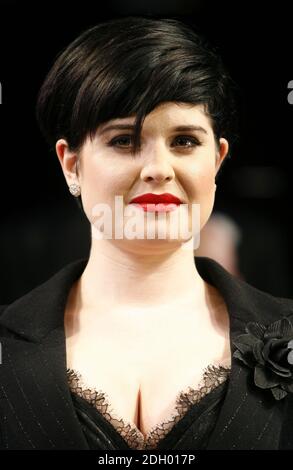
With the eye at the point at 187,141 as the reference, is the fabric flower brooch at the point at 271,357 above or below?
below

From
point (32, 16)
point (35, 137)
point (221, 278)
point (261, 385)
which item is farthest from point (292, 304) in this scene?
point (32, 16)

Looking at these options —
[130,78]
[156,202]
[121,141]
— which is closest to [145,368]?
[156,202]

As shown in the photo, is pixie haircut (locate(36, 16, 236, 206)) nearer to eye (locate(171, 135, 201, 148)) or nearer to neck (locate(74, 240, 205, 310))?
eye (locate(171, 135, 201, 148))

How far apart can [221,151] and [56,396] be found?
67 cm

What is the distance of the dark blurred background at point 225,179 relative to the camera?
1.92m

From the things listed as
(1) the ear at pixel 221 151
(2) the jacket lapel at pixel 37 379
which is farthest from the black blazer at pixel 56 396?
(1) the ear at pixel 221 151

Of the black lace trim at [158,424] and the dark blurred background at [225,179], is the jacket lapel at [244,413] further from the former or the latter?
the dark blurred background at [225,179]

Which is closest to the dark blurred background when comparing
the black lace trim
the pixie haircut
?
the pixie haircut

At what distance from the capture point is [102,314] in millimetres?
1676

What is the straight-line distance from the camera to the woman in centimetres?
→ 149

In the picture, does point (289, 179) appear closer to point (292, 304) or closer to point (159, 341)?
point (292, 304)

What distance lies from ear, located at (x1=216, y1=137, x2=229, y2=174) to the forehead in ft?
0.52

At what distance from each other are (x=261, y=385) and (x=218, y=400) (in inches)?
3.5

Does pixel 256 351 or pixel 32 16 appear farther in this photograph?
pixel 32 16
